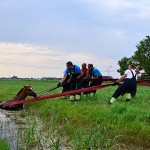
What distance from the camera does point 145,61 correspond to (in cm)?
7894

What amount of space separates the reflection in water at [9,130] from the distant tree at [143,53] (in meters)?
65.4

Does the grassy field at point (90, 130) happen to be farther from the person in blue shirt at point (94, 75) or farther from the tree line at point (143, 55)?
the tree line at point (143, 55)

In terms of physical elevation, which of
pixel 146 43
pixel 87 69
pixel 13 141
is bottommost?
pixel 13 141

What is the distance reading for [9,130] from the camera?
36.5 feet

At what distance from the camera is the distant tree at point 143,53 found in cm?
7862

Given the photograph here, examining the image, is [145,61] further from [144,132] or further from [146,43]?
[144,132]

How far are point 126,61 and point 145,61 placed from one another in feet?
45.0

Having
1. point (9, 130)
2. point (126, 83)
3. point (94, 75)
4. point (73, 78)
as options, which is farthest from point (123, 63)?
point (9, 130)

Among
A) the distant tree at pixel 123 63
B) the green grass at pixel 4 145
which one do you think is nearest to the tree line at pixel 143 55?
the distant tree at pixel 123 63

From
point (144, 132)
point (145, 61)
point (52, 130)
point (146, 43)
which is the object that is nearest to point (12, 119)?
point (52, 130)

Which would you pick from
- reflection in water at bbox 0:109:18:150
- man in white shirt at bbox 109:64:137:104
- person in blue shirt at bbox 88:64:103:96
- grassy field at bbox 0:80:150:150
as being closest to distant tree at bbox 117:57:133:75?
person in blue shirt at bbox 88:64:103:96

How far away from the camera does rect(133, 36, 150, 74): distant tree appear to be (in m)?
78.6

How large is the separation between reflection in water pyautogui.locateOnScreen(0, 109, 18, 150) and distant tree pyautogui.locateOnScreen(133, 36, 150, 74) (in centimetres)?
6544

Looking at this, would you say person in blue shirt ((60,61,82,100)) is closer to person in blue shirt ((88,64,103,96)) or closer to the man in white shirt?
person in blue shirt ((88,64,103,96))
